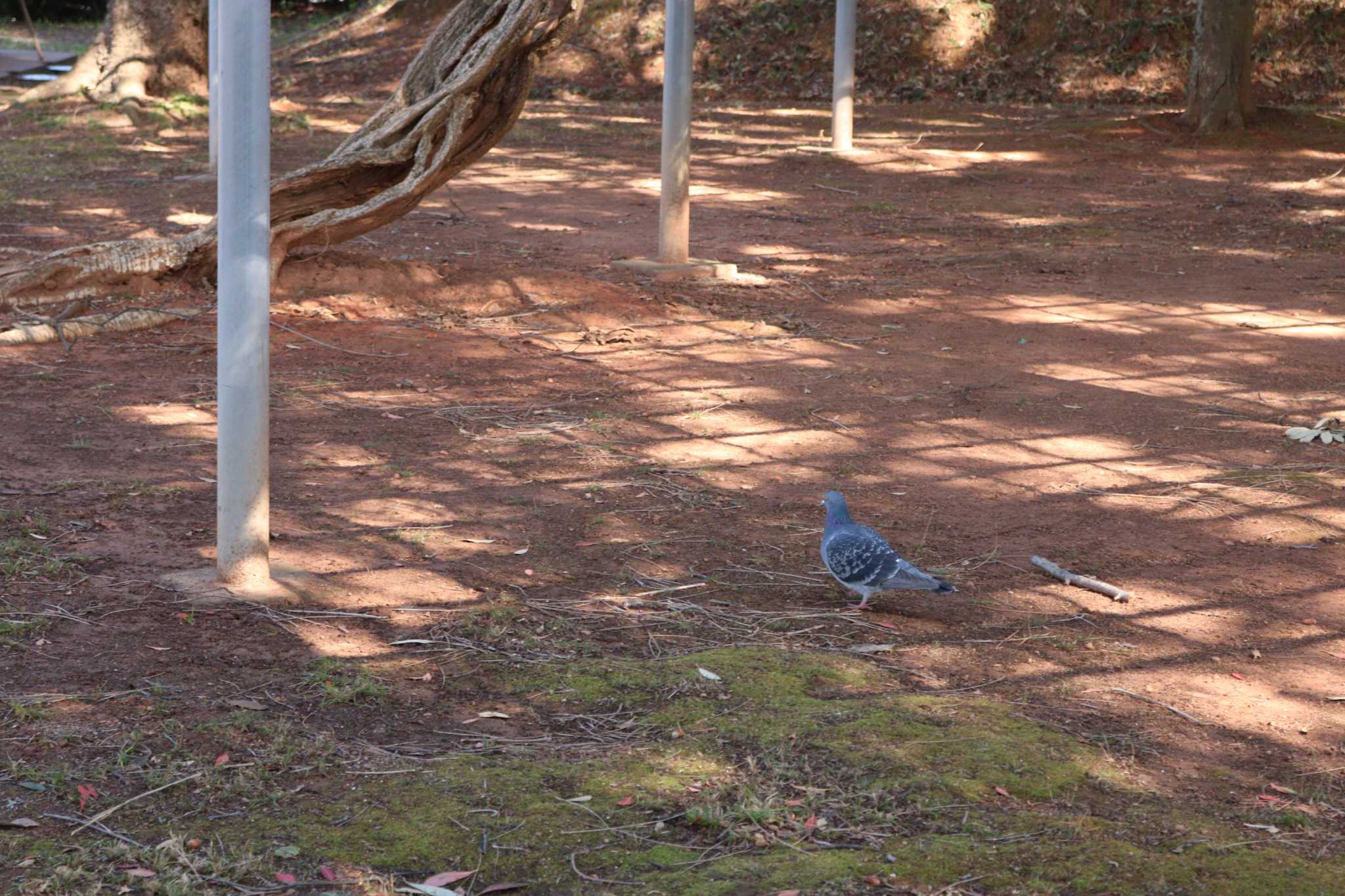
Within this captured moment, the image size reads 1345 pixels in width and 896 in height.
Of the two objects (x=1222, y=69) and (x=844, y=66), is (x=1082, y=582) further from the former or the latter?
(x=1222, y=69)

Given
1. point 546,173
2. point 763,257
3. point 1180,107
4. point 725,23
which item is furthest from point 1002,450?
point 725,23

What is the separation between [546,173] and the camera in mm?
13562

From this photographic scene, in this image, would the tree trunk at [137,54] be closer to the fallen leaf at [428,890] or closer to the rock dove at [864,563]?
the rock dove at [864,563]

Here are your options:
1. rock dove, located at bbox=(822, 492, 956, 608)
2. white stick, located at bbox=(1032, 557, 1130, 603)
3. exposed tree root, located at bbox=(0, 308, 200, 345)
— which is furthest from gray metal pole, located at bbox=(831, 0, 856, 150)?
rock dove, located at bbox=(822, 492, 956, 608)

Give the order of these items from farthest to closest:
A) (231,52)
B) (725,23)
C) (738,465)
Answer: (725,23)
(738,465)
(231,52)

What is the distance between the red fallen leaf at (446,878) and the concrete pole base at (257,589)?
1605mm

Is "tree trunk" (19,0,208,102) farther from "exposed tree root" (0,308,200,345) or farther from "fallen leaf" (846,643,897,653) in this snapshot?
"fallen leaf" (846,643,897,653)

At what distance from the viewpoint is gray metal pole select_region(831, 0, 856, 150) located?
567 inches

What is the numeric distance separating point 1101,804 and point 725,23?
1932 cm

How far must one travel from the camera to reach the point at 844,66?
Answer: 47.5 ft

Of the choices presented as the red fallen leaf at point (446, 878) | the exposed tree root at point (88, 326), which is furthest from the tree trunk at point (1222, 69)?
the red fallen leaf at point (446, 878)

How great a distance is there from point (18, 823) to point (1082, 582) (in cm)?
326

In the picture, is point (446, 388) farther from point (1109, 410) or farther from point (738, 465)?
point (1109, 410)

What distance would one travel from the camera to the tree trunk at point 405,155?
8055 millimetres
